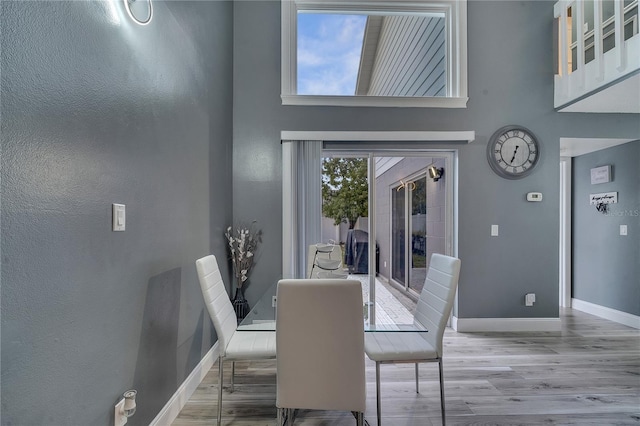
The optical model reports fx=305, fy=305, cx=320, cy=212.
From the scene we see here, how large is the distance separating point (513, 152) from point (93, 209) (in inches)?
147

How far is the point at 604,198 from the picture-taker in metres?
3.68

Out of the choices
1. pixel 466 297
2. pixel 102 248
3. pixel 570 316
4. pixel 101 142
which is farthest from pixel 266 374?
pixel 570 316

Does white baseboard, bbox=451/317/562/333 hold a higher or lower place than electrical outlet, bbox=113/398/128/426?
lower

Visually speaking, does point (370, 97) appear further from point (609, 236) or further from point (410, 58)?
point (609, 236)

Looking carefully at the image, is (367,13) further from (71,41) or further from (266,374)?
(266,374)

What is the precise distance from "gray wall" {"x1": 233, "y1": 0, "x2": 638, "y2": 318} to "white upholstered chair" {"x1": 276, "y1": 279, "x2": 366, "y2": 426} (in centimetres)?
199

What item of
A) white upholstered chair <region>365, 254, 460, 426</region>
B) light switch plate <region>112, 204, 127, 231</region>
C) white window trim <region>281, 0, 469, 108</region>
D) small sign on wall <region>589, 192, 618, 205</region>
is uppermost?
white window trim <region>281, 0, 469, 108</region>

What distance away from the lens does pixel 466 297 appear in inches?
130

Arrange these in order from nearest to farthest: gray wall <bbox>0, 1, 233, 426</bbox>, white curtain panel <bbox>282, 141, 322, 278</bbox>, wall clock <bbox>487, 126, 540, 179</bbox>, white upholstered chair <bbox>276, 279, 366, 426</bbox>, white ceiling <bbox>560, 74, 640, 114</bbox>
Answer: gray wall <bbox>0, 1, 233, 426</bbox> → white upholstered chair <bbox>276, 279, 366, 426</bbox> → white ceiling <bbox>560, 74, 640, 114</bbox> → white curtain panel <bbox>282, 141, 322, 278</bbox> → wall clock <bbox>487, 126, 540, 179</bbox>

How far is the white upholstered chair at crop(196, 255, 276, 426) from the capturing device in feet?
5.69

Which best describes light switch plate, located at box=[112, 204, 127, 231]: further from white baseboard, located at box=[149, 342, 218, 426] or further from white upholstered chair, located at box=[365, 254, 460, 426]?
white upholstered chair, located at box=[365, 254, 460, 426]

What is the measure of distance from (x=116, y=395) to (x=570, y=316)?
4.72m

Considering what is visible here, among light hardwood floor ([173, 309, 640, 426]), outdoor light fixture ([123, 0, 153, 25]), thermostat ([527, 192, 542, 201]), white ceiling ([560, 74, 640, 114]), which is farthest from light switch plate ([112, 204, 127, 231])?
white ceiling ([560, 74, 640, 114])

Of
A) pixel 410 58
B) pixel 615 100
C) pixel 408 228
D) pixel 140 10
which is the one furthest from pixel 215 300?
pixel 615 100
